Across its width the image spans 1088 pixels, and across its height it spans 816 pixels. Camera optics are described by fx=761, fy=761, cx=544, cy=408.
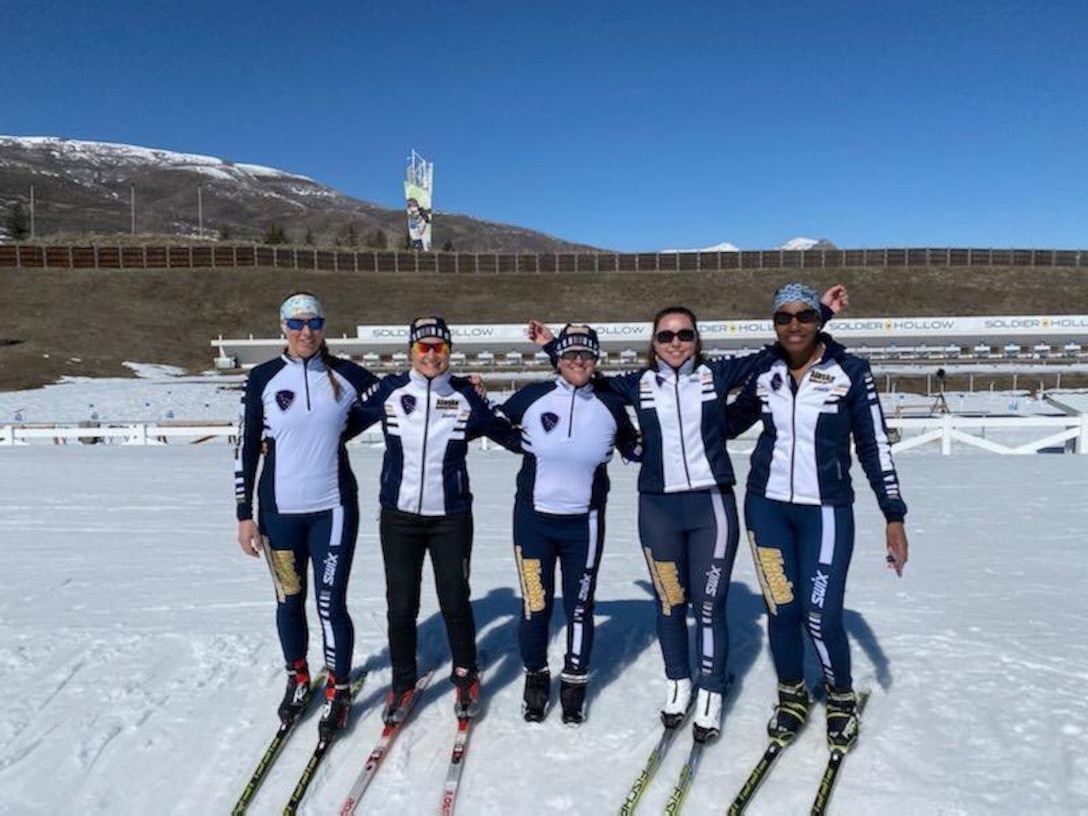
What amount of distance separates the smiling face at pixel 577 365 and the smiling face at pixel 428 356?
0.62 meters

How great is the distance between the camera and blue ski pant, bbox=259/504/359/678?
3900 millimetres

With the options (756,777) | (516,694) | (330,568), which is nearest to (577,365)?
(330,568)

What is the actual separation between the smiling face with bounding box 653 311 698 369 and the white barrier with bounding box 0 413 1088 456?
10.6 metres

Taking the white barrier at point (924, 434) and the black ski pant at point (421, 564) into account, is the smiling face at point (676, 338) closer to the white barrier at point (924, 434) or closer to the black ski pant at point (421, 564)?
the black ski pant at point (421, 564)

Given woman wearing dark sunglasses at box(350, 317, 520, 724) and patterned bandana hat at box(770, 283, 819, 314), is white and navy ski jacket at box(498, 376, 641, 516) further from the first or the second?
patterned bandana hat at box(770, 283, 819, 314)

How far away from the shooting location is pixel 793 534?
12.0 ft

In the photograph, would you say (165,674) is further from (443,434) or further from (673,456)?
(673,456)

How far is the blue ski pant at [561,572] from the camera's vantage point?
391 centimetres

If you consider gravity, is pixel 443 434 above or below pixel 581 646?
above

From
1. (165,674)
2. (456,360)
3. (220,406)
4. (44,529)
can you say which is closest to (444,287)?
(456,360)

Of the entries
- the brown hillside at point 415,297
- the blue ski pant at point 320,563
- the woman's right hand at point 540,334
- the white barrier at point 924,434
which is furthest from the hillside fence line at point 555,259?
the blue ski pant at point 320,563

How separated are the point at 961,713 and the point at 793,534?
1.53m

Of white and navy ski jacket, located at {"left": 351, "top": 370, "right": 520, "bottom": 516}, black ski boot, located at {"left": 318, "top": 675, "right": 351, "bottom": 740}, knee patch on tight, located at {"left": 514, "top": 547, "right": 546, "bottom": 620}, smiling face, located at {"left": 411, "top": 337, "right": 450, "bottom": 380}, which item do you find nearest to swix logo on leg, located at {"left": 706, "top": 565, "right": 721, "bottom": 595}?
knee patch on tight, located at {"left": 514, "top": 547, "right": 546, "bottom": 620}

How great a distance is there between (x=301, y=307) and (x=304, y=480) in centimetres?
89
